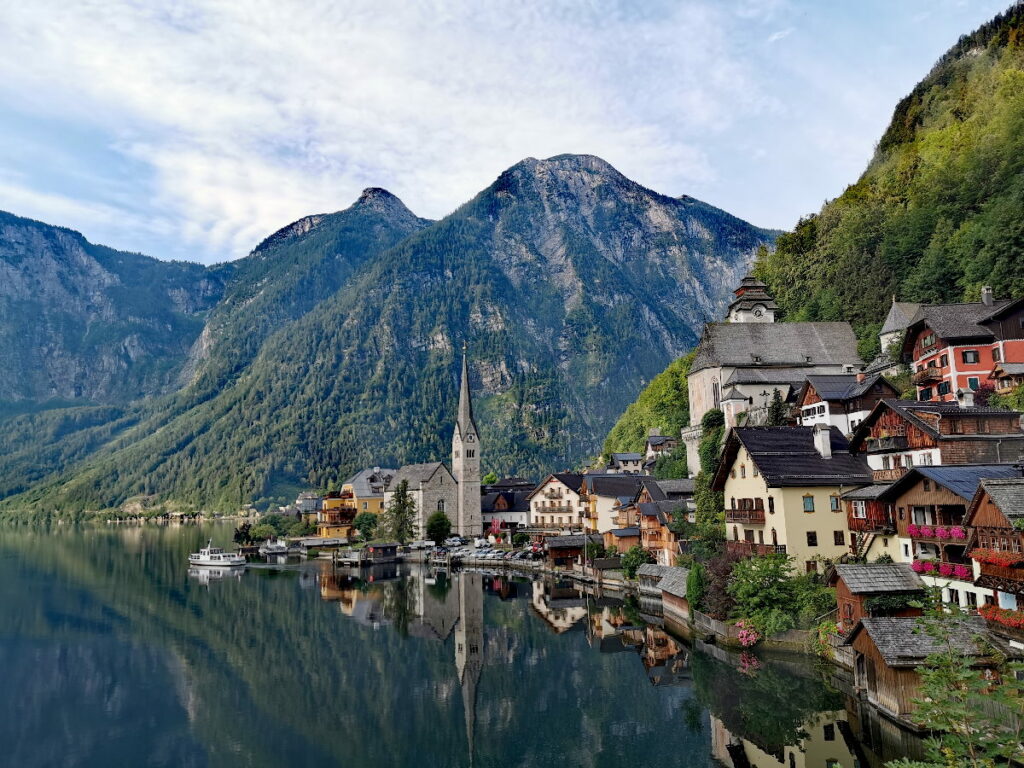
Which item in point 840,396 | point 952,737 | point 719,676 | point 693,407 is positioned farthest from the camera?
point 693,407

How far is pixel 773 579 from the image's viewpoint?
4275 centimetres

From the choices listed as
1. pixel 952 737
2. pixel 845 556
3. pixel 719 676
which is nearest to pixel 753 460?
pixel 845 556

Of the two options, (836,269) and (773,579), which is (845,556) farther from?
(836,269)

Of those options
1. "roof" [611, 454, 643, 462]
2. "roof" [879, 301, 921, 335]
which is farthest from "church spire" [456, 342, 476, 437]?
"roof" [879, 301, 921, 335]

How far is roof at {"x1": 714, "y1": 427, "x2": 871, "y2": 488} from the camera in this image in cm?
4538

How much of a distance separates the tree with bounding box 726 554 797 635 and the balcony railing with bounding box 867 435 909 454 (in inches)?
336

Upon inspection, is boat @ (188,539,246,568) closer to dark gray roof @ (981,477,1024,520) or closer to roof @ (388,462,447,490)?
roof @ (388,462,447,490)

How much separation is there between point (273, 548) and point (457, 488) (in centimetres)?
3037

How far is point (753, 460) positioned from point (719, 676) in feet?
46.4

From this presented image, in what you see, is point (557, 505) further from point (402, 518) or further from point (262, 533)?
point (262, 533)

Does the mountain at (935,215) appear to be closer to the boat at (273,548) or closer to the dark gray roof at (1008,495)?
the dark gray roof at (1008,495)

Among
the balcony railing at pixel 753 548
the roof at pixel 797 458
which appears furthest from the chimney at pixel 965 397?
the balcony railing at pixel 753 548

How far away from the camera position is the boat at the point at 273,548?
116 meters

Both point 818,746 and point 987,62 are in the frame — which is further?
point 987,62
